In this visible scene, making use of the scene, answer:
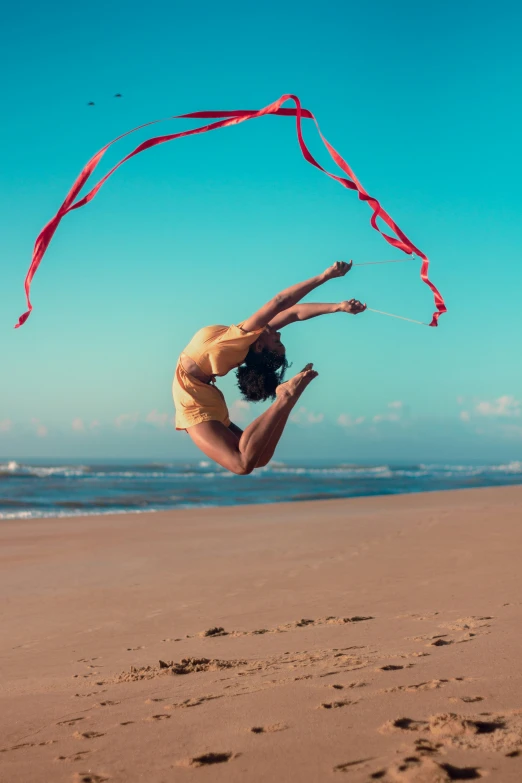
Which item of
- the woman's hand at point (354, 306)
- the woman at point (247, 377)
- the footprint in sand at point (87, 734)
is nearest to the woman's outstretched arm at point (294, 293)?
the woman at point (247, 377)

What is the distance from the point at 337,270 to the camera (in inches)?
184

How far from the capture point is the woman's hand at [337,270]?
467 cm

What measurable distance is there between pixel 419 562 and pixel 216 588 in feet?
9.56

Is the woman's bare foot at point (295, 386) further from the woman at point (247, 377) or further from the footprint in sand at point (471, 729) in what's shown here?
the footprint in sand at point (471, 729)

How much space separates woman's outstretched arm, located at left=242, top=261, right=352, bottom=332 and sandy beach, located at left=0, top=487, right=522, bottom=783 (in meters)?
2.26

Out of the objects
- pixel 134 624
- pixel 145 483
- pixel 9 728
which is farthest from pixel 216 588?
pixel 145 483

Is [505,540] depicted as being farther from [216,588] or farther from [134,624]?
[134,624]

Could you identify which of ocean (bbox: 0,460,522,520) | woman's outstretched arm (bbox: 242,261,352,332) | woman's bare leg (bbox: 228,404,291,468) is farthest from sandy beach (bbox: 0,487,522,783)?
ocean (bbox: 0,460,522,520)

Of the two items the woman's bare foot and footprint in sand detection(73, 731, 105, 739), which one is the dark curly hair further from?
footprint in sand detection(73, 731, 105, 739)

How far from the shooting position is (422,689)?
4230mm

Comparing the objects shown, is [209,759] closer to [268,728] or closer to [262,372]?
[268,728]

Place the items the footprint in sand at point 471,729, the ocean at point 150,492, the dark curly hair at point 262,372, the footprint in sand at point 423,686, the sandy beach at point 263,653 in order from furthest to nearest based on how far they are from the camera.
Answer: the ocean at point 150,492 < the dark curly hair at point 262,372 < the footprint in sand at point 423,686 < the sandy beach at point 263,653 < the footprint in sand at point 471,729

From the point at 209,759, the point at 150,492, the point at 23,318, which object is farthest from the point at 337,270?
the point at 150,492

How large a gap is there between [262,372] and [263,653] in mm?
2410
